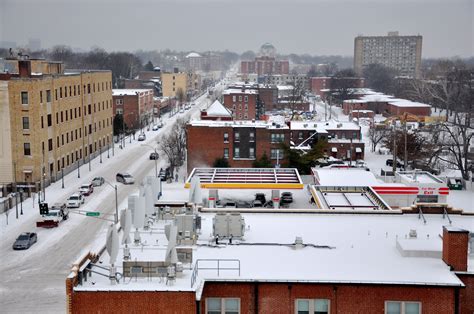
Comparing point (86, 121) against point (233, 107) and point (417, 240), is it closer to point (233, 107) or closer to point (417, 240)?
point (233, 107)

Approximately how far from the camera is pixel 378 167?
58875 millimetres

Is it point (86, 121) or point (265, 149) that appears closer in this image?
point (265, 149)

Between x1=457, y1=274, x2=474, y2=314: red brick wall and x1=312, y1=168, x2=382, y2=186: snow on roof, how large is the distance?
1997 centimetres

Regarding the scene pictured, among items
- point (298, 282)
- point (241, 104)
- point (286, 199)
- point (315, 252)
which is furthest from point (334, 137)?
point (298, 282)

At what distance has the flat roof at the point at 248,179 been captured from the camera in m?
35.1

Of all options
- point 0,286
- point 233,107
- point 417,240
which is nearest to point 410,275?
point 417,240

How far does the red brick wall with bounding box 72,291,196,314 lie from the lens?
12.3 m

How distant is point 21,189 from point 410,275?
36.9 meters

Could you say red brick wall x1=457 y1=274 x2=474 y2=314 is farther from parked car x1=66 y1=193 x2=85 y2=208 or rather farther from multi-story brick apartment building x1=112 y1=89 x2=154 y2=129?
multi-story brick apartment building x1=112 y1=89 x2=154 y2=129

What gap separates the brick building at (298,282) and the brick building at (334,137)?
42676 millimetres

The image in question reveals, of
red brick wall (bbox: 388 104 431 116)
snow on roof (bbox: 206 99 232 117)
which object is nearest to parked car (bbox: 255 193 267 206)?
snow on roof (bbox: 206 99 232 117)

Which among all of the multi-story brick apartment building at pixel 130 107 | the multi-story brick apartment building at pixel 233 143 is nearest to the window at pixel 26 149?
the multi-story brick apartment building at pixel 233 143

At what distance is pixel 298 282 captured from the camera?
13.1 metres

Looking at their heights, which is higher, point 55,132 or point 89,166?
point 55,132
